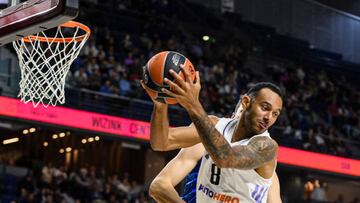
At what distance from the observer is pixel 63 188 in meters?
13.5

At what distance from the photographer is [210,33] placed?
70.0ft

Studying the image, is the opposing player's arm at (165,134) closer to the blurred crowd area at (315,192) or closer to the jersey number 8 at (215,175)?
the jersey number 8 at (215,175)

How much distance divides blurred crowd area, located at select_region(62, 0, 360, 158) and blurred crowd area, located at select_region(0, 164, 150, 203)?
5.66 ft

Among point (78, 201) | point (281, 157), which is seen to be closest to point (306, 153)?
point (281, 157)

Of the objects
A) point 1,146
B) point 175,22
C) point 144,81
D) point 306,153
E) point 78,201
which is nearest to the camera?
point 144,81

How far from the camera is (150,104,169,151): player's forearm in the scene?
3787 mm

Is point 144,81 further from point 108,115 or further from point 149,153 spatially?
point 149,153

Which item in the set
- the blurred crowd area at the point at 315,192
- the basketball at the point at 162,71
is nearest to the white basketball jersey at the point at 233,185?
the basketball at the point at 162,71

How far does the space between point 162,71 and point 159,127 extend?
55 cm

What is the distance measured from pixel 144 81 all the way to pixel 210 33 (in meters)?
17.8

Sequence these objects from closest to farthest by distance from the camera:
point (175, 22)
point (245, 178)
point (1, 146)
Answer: point (245, 178) < point (1, 146) < point (175, 22)

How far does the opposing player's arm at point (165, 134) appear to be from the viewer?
383cm

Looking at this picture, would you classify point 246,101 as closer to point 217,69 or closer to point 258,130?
point 258,130

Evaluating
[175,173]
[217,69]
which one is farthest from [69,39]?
[217,69]
